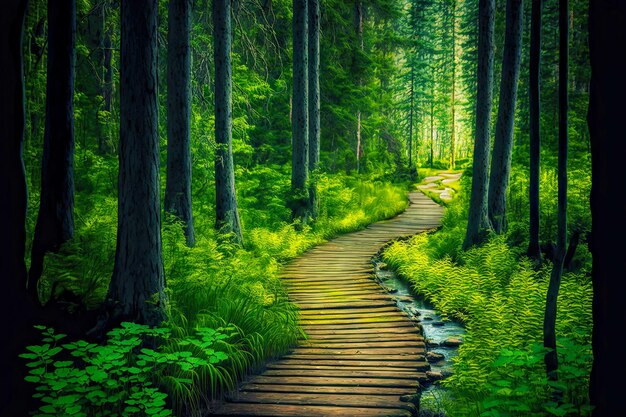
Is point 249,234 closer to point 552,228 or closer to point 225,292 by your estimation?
point 225,292

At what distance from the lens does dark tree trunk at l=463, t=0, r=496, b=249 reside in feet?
38.5

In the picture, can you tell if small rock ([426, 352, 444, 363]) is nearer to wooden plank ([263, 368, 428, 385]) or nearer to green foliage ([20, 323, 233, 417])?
wooden plank ([263, 368, 428, 385])

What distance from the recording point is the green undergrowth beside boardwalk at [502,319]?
4.39 m

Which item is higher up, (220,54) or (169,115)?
(220,54)

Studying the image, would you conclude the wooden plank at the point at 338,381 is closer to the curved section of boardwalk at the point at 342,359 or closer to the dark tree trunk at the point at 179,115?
the curved section of boardwalk at the point at 342,359

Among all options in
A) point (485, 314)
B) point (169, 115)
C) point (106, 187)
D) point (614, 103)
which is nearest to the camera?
point (614, 103)

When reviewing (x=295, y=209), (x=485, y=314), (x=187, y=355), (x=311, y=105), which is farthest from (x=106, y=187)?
(x=485, y=314)

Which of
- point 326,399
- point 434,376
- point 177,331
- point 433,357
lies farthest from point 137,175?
point 433,357

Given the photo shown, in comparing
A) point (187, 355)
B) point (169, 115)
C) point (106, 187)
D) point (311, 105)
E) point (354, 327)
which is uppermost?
point (311, 105)

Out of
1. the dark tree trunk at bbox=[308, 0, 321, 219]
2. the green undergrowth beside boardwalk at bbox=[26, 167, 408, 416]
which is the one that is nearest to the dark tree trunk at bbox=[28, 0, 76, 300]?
the green undergrowth beside boardwalk at bbox=[26, 167, 408, 416]

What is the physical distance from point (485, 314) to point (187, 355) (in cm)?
453

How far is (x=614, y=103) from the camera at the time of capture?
2283 mm

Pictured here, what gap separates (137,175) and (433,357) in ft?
15.3

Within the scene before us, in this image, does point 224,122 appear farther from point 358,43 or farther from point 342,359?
point 358,43
